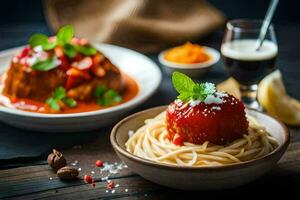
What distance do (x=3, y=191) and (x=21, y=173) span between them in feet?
0.65

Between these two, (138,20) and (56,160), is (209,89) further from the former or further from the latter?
(138,20)

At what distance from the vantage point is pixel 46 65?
3.52 meters

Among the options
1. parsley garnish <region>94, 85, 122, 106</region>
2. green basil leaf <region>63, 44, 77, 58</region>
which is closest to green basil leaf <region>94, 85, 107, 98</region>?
parsley garnish <region>94, 85, 122, 106</region>

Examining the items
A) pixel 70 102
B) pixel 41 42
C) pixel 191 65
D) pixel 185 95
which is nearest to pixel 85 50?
pixel 41 42

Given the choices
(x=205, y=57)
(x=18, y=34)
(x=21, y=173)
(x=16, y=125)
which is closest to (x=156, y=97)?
(x=205, y=57)

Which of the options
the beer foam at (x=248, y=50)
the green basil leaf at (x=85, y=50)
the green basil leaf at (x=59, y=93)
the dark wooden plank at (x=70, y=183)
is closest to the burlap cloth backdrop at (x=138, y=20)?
the green basil leaf at (x=85, y=50)

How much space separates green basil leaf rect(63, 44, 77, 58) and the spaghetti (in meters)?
0.94

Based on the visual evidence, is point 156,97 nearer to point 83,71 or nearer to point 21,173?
point 83,71

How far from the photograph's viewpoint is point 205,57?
4.29 meters

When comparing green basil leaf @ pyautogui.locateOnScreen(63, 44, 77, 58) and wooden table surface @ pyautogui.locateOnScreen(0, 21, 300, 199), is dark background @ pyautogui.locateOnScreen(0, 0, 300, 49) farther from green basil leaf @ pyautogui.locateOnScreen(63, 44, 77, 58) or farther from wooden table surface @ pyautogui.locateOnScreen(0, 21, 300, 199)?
wooden table surface @ pyautogui.locateOnScreen(0, 21, 300, 199)

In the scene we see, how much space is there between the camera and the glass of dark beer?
138 inches

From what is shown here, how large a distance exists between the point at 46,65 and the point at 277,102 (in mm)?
1320

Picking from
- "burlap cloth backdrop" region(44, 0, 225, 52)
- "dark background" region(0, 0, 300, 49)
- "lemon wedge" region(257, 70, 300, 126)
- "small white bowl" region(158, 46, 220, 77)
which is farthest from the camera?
"dark background" region(0, 0, 300, 49)

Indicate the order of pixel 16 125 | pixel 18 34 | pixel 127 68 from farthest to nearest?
1. pixel 18 34
2. pixel 127 68
3. pixel 16 125
